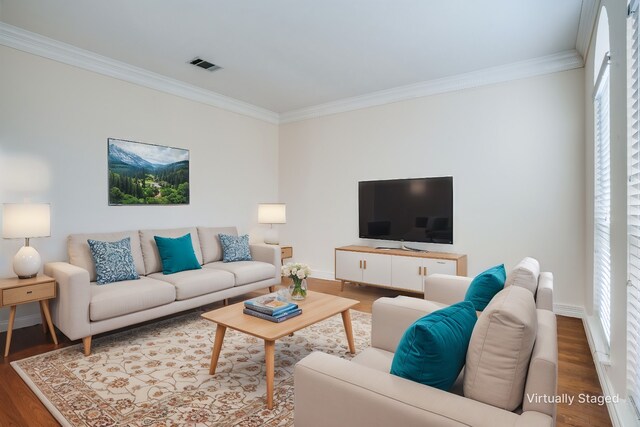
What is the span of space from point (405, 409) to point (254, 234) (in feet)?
15.7

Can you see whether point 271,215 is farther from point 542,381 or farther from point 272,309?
point 542,381

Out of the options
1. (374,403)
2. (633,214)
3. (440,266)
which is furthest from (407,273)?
(374,403)

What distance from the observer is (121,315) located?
3021mm

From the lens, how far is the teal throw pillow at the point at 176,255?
151 inches

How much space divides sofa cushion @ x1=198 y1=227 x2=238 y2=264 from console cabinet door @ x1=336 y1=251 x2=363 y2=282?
1.60 m

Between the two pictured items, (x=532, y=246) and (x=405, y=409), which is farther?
(x=532, y=246)

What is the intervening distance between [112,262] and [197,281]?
2.60 feet

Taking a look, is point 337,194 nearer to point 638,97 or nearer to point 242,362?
point 242,362

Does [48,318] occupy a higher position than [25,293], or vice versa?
[25,293]

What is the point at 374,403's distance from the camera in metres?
1.19

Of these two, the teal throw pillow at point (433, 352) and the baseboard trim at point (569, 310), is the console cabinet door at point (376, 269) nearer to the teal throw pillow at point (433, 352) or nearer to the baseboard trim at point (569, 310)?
the baseboard trim at point (569, 310)

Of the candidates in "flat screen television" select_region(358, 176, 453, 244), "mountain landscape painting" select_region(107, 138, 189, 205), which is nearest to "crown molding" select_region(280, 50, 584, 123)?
"flat screen television" select_region(358, 176, 453, 244)

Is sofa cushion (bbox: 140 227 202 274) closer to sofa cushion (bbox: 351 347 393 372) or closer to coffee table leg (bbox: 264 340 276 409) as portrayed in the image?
coffee table leg (bbox: 264 340 276 409)

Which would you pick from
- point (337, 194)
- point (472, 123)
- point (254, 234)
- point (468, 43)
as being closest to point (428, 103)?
point (472, 123)
